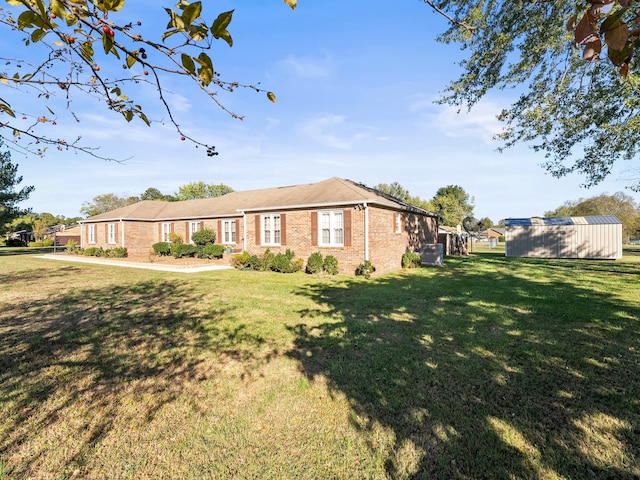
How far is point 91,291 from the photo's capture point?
10414mm

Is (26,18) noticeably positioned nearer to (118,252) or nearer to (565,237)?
(118,252)

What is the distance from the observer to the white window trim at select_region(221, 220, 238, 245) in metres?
21.8

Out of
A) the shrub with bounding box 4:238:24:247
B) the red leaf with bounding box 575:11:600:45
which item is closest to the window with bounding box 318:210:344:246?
the red leaf with bounding box 575:11:600:45

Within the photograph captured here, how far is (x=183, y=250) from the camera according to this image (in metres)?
22.4

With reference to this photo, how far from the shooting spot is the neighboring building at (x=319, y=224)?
14469 millimetres

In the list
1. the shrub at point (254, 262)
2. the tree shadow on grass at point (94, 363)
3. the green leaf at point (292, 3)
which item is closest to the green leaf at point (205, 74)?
the green leaf at point (292, 3)

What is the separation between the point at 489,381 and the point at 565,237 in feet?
91.3

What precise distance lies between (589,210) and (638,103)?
55347 millimetres

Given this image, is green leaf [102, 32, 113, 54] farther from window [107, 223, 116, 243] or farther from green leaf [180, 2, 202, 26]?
window [107, 223, 116, 243]

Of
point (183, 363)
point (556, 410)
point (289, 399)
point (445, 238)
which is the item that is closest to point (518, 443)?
point (556, 410)

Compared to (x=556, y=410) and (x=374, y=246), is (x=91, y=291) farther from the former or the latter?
(x=556, y=410)

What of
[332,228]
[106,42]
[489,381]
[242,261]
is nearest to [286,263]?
[332,228]

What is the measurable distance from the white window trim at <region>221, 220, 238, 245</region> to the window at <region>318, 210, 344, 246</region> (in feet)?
28.0

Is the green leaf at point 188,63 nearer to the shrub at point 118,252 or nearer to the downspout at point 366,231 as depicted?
the downspout at point 366,231
